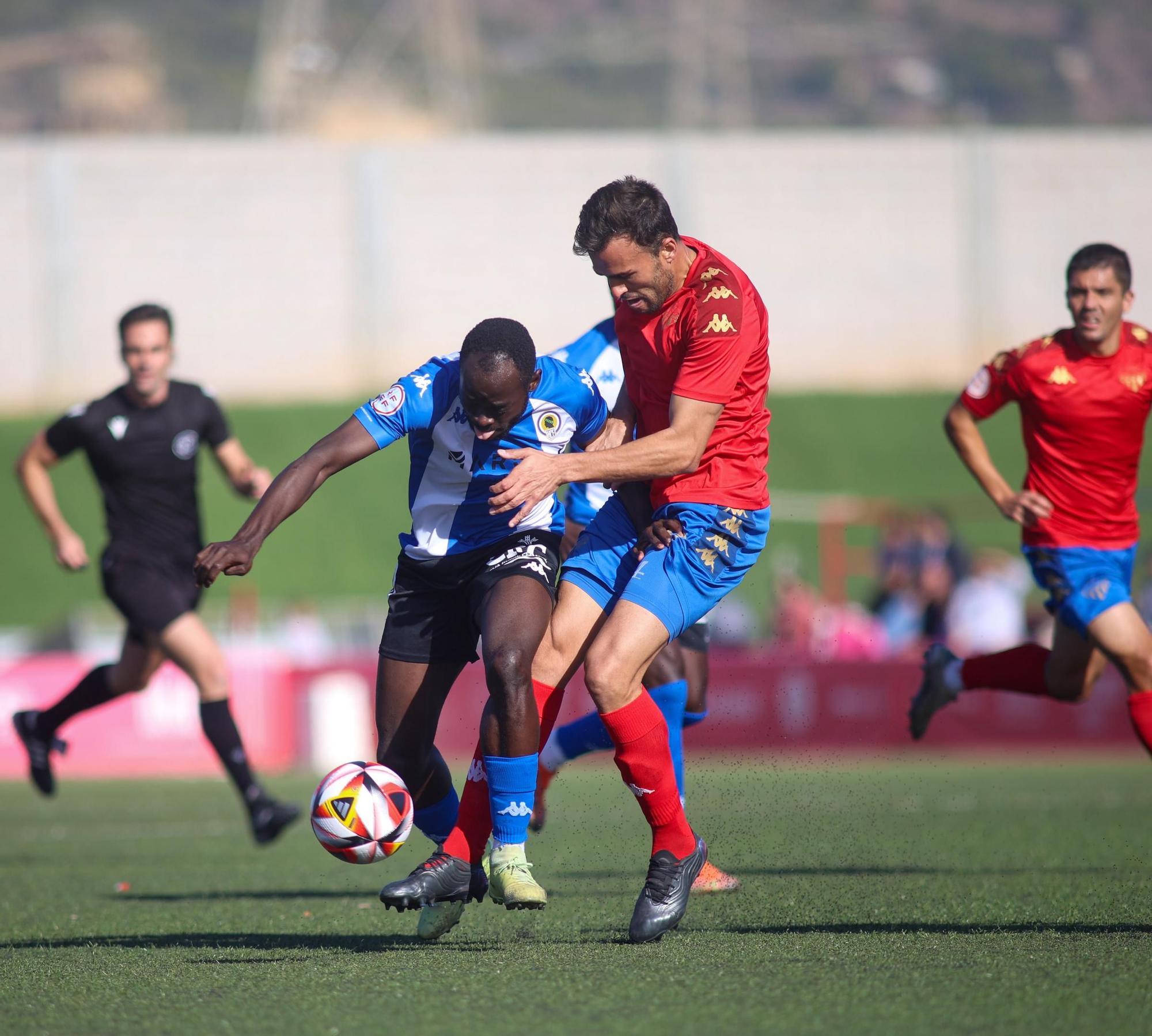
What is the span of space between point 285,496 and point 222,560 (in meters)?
0.32

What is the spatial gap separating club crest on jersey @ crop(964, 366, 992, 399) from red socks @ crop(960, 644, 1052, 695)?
47.9 inches

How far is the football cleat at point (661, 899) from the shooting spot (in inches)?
195

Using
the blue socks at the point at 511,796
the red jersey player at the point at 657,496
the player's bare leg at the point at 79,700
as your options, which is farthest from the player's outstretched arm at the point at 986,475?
the player's bare leg at the point at 79,700

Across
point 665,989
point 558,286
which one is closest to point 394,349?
point 558,286

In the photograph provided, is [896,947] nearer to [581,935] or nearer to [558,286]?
[581,935]

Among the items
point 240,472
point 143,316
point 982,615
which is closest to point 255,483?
point 240,472

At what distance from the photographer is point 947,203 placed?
3375 cm

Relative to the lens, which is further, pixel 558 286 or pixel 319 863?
pixel 558 286

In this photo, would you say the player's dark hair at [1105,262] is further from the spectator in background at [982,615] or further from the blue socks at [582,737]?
the spectator in background at [982,615]

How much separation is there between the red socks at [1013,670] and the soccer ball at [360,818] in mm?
3243

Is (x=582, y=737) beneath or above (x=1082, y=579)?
beneath

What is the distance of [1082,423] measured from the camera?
6602 millimetres

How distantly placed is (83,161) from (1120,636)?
1203 inches

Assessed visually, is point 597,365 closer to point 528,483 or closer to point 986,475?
point 986,475
